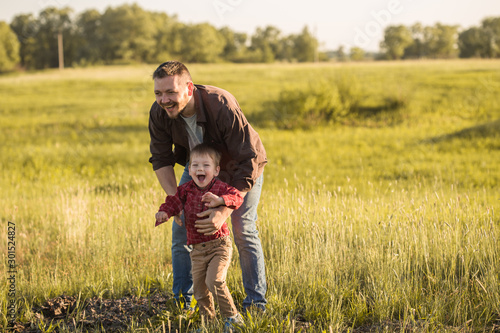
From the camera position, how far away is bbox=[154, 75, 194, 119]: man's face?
3662 millimetres

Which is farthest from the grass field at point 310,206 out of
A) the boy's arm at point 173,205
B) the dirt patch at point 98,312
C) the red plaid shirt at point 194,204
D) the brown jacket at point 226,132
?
the brown jacket at point 226,132

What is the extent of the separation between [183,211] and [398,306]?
6.79 ft

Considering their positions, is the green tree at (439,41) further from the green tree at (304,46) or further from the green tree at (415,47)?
the green tree at (304,46)

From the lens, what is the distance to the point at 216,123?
12.8 feet

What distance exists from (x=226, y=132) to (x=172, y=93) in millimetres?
527

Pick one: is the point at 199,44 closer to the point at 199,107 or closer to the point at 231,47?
the point at 231,47

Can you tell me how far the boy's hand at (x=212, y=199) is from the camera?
3619 millimetres

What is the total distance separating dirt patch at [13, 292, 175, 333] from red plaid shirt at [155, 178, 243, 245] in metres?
0.82

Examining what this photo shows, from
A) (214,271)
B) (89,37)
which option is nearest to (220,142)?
(214,271)

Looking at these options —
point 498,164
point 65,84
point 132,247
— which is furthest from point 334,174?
point 65,84

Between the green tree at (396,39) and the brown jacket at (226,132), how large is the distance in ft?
151

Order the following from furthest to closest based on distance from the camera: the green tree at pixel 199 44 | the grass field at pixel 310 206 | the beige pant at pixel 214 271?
the green tree at pixel 199 44 → the grass field at pixel 310 206 → the beige pant at pixel 214 271

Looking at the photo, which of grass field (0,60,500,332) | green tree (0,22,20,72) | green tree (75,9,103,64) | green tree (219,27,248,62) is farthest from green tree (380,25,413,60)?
green tree (0,22,20,72)

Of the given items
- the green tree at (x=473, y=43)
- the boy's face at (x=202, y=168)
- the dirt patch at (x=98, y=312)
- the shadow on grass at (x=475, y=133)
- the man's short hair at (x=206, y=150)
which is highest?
the green tree at (x=473, y=43)
